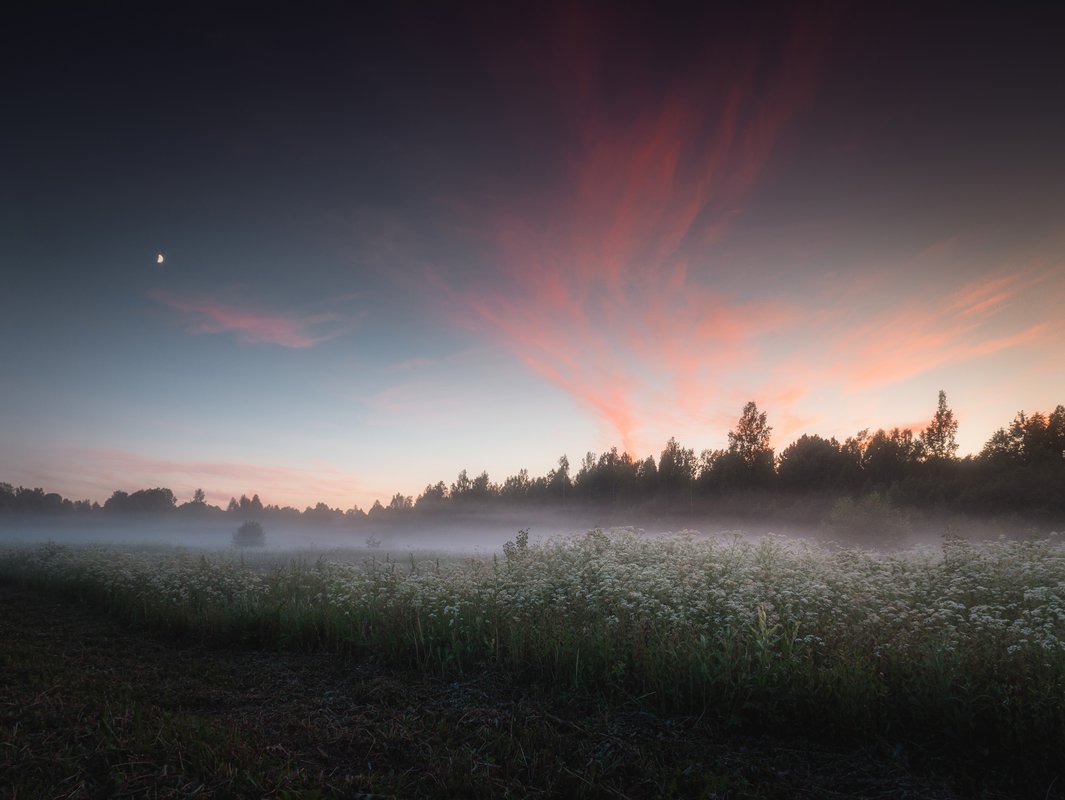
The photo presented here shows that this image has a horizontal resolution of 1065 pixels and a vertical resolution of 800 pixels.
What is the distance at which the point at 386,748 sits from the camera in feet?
13.7

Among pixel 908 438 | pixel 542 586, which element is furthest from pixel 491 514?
pixel 542 586

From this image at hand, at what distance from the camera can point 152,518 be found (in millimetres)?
109375

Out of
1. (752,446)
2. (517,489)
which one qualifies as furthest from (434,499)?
(752,446)

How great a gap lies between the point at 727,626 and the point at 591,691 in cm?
233

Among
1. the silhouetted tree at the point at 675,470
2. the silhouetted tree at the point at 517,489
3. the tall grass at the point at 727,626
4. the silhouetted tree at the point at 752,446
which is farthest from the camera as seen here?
the silhouetted tree at the point at 517,489

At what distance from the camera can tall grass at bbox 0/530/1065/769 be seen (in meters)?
4.69

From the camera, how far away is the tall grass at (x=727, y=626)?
4688 mm

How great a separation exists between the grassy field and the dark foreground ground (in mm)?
25

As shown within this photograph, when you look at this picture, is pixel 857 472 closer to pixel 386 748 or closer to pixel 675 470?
pixel 675 470

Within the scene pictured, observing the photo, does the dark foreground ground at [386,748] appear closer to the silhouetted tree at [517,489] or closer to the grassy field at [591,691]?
the grassy field at [591,691]

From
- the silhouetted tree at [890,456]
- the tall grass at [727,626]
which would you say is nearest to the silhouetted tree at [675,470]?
the silhouetted tree at [890,456]

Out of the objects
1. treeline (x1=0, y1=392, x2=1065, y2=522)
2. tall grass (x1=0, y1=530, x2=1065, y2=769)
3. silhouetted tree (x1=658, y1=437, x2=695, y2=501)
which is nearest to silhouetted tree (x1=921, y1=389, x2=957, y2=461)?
treeline (x1=0, y1=392, x2=1065, y2=522)

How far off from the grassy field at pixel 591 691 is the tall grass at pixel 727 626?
1.5 inches

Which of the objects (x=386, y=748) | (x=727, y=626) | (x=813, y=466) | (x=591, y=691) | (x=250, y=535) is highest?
(x=813, y=466)
